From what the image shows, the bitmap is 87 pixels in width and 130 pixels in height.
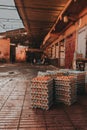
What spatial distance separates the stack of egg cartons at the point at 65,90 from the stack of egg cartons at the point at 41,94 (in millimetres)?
392

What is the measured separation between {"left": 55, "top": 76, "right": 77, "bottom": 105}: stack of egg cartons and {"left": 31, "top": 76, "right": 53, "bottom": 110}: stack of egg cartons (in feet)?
Result: 1.29

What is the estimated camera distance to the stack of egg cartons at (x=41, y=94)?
16.0ft

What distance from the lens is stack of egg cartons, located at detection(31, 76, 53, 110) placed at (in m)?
4.87

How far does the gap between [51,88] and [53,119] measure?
1.17 meters

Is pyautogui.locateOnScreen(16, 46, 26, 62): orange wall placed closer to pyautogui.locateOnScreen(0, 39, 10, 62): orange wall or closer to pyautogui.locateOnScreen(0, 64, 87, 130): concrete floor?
pyautogui.locateOnScreen(0, 39, 10, 62): orange wall

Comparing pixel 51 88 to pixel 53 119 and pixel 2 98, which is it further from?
pixel 2 98

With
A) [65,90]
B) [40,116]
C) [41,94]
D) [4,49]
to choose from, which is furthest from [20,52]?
[40,116]

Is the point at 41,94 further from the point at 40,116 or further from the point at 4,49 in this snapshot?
the point at 4,49

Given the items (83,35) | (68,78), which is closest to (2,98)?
(68,78)

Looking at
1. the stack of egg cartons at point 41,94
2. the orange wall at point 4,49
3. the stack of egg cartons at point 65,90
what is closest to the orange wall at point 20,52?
the orange wall at point 4,49

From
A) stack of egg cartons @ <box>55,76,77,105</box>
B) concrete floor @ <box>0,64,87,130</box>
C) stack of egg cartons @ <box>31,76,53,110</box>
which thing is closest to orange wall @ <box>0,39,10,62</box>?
concrete floor @ <box>0,64,87,130</box>

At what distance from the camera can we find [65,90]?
5305 millimetres

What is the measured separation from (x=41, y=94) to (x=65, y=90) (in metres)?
0.72

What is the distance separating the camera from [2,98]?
19.3 feet
